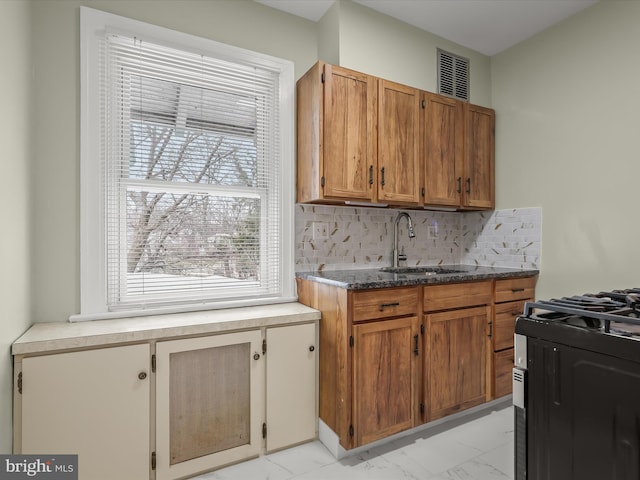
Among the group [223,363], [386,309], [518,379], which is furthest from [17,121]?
[518,379]

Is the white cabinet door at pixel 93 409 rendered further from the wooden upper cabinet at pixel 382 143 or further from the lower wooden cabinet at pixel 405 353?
the wooden upper cabinet at pixel 382 143

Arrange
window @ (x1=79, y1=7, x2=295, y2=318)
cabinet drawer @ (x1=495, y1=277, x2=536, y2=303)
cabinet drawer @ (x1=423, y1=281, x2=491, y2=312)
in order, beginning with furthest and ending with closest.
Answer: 1. cabinet drawer @ (x1=495, y1=277, x2=536, y2=303)
2. cabinet drawer @ (x1=423, y1=281, x2=491, y2=312)
3. window @ (x1=79, y1=7, x2=295, y2=318)

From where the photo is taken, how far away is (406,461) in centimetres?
195

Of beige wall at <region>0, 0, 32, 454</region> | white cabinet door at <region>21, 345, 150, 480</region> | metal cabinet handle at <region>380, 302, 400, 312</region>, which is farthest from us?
metal cabinet handle at <region>380, 302, 400, 312</region>

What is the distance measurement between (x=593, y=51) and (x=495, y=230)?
1.40 meters

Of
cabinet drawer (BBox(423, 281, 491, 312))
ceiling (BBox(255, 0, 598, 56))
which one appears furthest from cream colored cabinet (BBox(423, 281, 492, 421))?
ceiling (BBox(255, 0, 598, 56))

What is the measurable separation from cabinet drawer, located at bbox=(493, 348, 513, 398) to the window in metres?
1.52

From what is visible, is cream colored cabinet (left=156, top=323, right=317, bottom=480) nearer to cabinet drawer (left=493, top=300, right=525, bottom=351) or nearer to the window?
the window

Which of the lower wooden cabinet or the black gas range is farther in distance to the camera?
the lower wooden cabinet

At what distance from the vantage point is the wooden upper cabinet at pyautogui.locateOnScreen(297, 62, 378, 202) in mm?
2186

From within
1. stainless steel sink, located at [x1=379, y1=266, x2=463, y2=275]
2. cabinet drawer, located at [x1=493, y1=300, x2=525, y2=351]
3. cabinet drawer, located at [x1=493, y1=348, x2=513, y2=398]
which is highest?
stainless steel sink, located at [x1=379, y1=266, x2=463, y2=275]

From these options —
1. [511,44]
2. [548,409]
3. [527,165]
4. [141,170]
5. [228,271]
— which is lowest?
[548,409]

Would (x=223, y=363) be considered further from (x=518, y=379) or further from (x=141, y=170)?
(x=518, y=379)

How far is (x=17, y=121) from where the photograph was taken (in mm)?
1542
